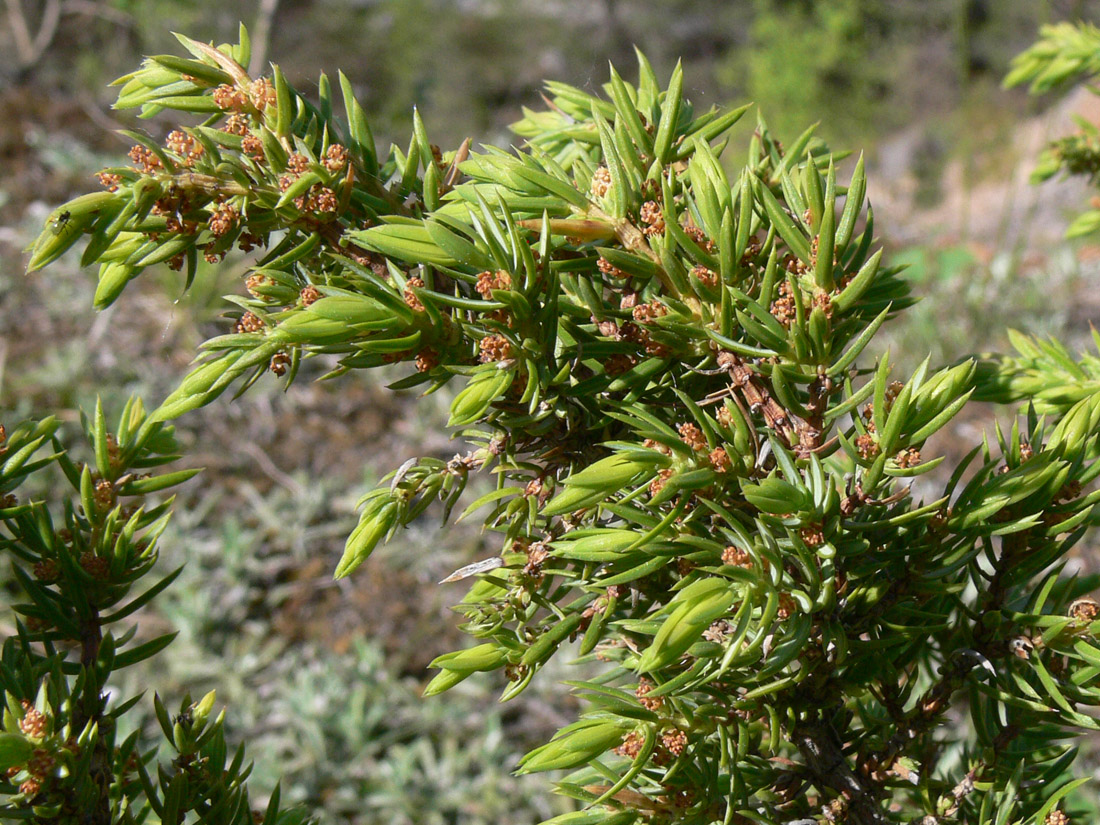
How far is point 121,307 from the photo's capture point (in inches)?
145

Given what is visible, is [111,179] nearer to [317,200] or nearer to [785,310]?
[317,200]

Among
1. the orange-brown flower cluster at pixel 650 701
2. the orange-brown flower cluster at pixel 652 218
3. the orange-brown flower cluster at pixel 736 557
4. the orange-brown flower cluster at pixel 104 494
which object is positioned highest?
the orange-brown flower cluster at pixel 652 218

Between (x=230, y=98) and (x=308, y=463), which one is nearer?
(x=230, y=98)

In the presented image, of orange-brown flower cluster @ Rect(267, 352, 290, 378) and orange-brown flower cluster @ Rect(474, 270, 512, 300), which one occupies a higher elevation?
orange-brown flower cluster @ Rect(474, 270, 512, 300)

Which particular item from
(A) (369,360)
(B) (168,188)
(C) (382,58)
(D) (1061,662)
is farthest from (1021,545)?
(C) (382,58)

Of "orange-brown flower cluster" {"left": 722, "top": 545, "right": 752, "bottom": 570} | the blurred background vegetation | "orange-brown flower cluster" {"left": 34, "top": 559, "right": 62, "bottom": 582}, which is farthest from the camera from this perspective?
the blurred background vegetation

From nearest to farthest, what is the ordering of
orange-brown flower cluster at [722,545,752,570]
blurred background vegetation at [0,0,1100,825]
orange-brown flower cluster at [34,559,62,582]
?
1. orange-brown flower cluster at [722,545,752,570]
2. orange-brown flower cluster at [34,559,62,582]
3. blurred background vegetation at [0,0,1100,825]

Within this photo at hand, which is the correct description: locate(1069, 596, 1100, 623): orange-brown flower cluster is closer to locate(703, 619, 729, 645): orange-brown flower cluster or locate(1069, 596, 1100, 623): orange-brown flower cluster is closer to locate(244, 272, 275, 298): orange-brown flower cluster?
locate(703, 619, 729, 645): orange-brown flower cluster

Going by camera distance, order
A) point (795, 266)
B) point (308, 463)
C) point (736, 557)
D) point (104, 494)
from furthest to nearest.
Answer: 1. point (308, 463)
2. point (104, 494)
3. point (795, 266)
4. point (736, 557)

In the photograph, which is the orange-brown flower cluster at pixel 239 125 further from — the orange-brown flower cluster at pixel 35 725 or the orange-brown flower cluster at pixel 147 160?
the orange-brown flower cluster at pixel 35 725

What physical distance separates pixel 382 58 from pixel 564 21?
312cm

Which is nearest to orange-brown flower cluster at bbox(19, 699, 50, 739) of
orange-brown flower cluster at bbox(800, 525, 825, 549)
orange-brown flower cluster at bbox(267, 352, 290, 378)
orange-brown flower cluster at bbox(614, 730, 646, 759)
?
orange-brown flower cluster at bbox(267, 352, 290, 378)

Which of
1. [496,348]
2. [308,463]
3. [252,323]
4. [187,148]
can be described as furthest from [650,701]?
[308,463]

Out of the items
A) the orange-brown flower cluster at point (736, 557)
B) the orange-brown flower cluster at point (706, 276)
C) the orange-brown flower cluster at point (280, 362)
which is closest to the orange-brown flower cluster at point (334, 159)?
the orange-brown flower cluster at point (280, 362)
